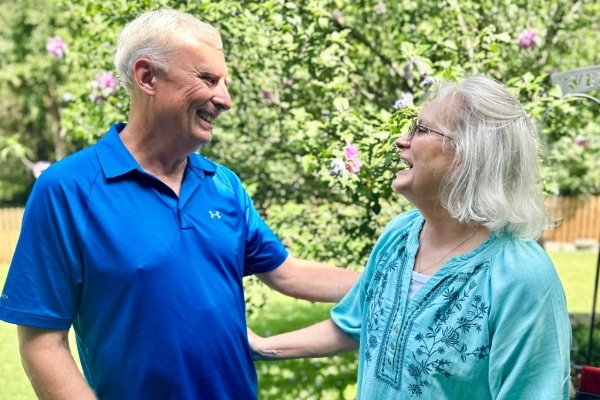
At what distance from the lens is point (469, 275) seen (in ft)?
5.89

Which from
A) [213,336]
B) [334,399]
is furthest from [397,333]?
[334,399]

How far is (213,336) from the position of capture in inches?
81.0

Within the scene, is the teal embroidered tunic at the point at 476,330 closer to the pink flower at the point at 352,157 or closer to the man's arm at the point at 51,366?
the man's arm at the point at 51,366

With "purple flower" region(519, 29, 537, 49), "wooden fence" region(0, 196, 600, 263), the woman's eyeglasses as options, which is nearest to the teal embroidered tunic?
the woman's eyeglasses

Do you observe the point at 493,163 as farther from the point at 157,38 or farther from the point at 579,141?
the point at 579,141

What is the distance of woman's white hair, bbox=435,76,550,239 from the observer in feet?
5.97

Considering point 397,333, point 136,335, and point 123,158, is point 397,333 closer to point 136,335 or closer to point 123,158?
point 136,335

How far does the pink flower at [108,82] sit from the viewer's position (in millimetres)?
4450

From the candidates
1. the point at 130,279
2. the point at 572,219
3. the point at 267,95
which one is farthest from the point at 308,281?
the point at 572,219

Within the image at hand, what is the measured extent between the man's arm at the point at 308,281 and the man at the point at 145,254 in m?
0.30

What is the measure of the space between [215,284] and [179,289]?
0.13 meters

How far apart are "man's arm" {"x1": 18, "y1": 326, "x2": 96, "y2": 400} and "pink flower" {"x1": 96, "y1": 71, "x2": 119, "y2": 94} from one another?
2831 millimetres

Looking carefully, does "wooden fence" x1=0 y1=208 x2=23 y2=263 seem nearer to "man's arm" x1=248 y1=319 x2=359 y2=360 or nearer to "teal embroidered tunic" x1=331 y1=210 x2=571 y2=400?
"man's arm" x1=248 y1=319 x2=359 y2=360

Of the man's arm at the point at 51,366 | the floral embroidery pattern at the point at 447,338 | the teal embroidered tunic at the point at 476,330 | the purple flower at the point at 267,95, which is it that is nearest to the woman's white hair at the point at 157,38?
the man's arm at the point at 51,366
